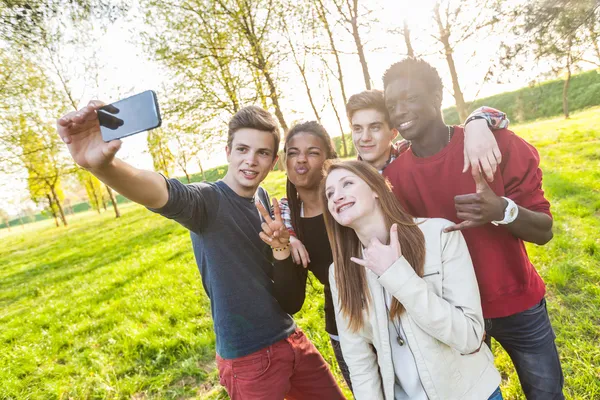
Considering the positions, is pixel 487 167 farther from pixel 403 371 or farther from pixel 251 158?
pixel 251 158

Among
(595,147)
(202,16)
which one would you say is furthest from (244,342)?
(595,147)

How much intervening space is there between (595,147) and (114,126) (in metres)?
12.1

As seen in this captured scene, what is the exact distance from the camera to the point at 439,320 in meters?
1.35

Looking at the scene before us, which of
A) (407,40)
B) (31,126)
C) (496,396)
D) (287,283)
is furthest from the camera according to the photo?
(31,126)

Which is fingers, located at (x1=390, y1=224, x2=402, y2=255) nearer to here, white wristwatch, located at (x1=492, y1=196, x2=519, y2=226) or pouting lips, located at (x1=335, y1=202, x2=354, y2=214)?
pouting lips, located at (x1=335, y1=202, x2=354, y2=214)

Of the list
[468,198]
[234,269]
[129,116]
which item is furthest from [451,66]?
[129,116]

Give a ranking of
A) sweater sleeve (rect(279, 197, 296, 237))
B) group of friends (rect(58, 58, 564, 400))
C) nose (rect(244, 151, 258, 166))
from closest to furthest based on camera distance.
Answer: group of friends (rect(58, 58, 564, 400))
nose (rect(244, 151, 258, 166))
sweater sleeve (rect(279, 197, 296, 237))

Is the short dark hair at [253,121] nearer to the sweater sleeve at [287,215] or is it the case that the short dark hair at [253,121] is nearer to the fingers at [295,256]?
the sweater sleeve at [287,215]

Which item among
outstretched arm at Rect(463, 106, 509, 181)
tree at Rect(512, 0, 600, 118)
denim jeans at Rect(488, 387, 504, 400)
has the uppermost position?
tree at Rect(512, 0, 600, 118)

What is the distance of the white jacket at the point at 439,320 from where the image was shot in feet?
4.48

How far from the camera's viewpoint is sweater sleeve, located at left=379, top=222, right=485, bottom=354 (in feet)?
4.44

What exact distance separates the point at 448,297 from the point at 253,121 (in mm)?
1466

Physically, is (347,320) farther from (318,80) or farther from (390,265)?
(318,80)

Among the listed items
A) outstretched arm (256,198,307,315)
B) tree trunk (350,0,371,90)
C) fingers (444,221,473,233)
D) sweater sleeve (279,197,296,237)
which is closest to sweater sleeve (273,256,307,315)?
outstretched arm (256,198,307,315)
